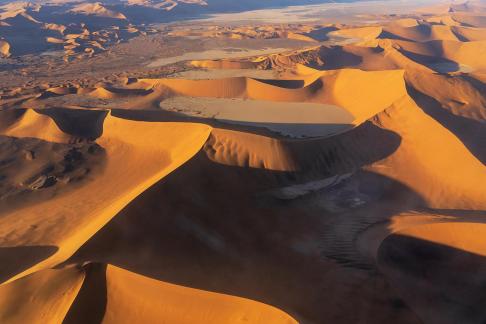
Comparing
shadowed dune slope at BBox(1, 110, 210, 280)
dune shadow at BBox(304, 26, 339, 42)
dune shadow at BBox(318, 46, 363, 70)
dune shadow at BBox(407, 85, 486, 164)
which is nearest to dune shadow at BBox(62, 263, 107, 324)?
shadowed dune slope at BBox(1, 110, 210, 280)

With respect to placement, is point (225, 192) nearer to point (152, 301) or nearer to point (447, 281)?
point (152, 301)

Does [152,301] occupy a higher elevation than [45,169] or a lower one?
higher

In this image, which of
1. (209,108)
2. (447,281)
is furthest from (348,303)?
(209,108)

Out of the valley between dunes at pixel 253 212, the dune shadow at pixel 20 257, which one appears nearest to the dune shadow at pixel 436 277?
the valley between dunes at pixel 253 212

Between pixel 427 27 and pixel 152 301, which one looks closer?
pixel 152 301

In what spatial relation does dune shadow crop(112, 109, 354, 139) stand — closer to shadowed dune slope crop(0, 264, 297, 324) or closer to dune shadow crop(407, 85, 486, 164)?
dune shadow crop(407, 85, 486, 164)

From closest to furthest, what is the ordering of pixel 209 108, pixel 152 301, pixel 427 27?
pixel 152 301 → pixel 209 108 → pixel 427 27

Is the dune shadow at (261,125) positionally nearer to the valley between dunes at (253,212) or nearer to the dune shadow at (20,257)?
the valley between dunes at (253,212)

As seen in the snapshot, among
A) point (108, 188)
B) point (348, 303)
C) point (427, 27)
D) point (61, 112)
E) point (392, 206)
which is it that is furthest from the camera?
point (427, 27)

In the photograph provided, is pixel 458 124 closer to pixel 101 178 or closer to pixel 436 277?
pixel 436 277
